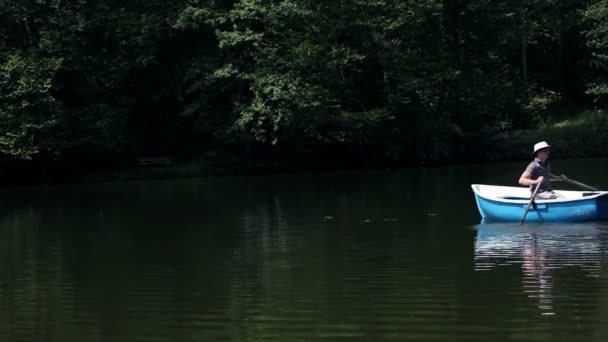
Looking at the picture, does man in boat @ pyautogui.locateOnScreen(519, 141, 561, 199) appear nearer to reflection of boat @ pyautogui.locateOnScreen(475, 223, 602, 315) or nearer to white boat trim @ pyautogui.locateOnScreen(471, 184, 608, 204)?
white boat trim @ pyautogui.locateOnScreen(471, 184, 608, 204)

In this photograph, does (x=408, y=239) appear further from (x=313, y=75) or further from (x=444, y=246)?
(x=313, y=75)

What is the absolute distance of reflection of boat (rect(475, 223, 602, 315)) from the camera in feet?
45.9

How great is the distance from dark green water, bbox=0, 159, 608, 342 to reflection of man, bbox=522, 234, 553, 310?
1.2 inches

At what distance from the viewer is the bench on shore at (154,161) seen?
44969 millimetres

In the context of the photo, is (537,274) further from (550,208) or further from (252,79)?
(252,79)

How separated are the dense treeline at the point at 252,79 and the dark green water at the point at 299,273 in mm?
13554

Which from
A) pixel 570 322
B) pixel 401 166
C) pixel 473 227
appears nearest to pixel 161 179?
pixel 401 166

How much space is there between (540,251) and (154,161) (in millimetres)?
29892

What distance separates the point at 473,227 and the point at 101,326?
10.6 meters

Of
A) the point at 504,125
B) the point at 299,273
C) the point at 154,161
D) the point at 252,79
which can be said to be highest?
the point at 252,79

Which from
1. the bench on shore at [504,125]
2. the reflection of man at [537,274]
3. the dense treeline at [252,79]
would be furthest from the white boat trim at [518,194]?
the bench on shore at [504,125]

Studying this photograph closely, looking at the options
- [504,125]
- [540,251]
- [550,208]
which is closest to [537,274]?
[540,251]

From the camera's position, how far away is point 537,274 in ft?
47.9

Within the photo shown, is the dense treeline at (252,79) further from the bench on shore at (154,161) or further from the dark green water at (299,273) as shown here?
the dark green water at (299,273)
